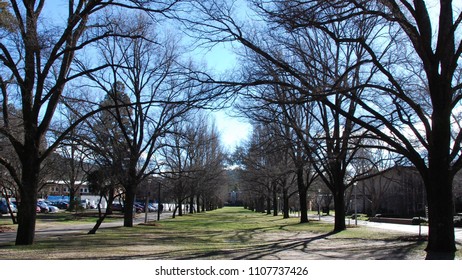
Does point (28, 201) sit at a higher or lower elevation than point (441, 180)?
lower

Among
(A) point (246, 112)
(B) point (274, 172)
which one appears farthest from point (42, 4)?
(B) point (274, 172)

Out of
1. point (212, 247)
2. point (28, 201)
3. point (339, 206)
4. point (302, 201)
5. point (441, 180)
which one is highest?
point (441, 180)

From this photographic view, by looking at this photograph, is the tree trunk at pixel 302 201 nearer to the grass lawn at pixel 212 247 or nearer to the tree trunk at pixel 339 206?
the tree trunk at pixel 339 206

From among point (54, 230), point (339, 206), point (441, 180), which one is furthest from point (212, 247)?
point (54, 230)

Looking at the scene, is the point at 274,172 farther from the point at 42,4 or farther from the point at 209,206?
the point at 209,206

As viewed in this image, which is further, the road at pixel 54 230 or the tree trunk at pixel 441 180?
the road at pixel 54 230

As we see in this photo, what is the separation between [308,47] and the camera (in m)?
23.2

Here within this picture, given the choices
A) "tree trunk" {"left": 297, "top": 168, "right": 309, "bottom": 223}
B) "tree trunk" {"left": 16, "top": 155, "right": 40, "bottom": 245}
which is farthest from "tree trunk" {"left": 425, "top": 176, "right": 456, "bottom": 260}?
"tree trunk" {"left": 297, "top": 168, "right": 309, "bottom": 223}

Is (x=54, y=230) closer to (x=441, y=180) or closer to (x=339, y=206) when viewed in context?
(x=339, y=206)

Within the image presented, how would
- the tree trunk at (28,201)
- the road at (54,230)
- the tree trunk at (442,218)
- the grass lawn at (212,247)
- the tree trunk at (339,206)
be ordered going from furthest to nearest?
the tree trunk at (339,206), the road at (54,230), the tree trunk at (28,201), the tree trunk at (442,218), the grass lawn at (212,247)

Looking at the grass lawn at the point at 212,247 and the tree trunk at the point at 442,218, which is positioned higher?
the tree trunk at the point at 442,218

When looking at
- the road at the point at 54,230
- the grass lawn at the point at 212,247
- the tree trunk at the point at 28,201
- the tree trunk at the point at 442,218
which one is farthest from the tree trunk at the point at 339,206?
the tree trunk at the point at 28,201

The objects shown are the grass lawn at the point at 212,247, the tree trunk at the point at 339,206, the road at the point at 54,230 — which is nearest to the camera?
the grass lawn at the point at 212,247

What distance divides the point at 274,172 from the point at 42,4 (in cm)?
2422
